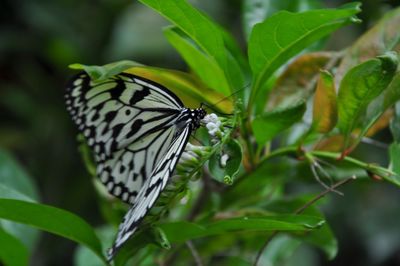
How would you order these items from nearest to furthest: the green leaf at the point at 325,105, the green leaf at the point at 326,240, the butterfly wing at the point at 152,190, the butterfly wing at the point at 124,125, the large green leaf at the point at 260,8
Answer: the butterfly wing at the point at 152,190, the green leaf at the point at 325,105, the butterfly wing at the point at 124,125, the green leaf at the point at 326,240, the large green leaf at the point at 260,8

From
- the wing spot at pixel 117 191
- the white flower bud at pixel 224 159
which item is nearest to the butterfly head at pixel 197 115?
the white flower bud at pixel 224 159

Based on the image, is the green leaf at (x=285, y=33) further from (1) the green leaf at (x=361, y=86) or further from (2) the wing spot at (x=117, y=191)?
(2) the wing spot at (x=117, y=191)

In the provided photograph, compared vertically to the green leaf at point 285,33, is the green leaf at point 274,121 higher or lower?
lower

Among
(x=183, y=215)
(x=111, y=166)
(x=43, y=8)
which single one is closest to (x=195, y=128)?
(x=111, y=166)

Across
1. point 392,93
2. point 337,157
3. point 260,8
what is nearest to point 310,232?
point 337,157

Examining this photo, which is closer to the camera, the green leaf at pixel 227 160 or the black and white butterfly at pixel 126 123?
the green leaf at pixel 227 160

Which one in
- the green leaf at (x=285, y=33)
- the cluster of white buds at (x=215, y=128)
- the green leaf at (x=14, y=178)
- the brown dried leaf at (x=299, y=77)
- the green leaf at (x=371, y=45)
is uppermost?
the green leaf at (x=285, y=33)

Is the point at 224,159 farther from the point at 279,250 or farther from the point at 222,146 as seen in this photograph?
the point at 279,250
